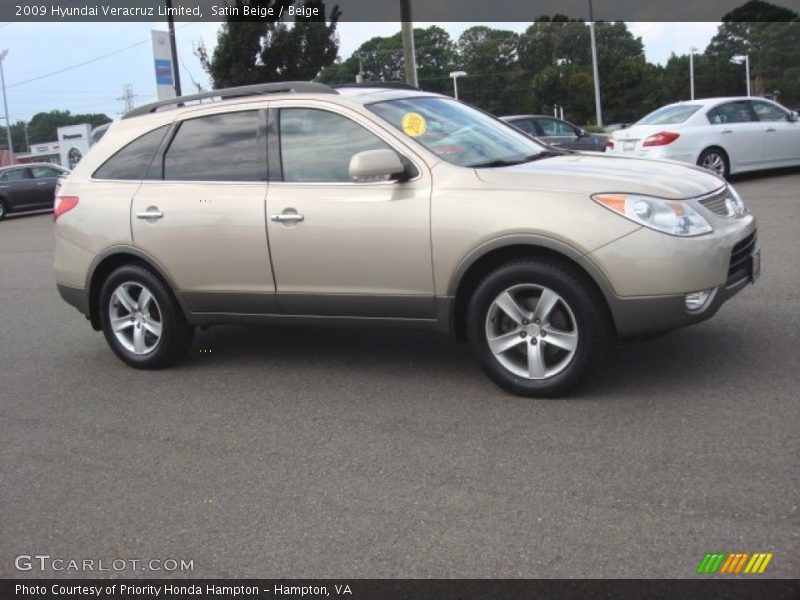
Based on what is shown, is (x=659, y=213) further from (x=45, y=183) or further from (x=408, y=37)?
(x=45, y=183)

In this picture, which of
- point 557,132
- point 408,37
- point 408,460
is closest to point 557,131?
point 557,132

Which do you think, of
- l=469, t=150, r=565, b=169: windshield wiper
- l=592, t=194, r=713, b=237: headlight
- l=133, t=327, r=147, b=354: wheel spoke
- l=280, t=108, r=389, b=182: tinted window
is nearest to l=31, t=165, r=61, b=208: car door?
l=133, t=327, r=147, b=354: wheel spoke

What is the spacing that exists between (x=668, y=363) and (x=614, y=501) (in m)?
1.89

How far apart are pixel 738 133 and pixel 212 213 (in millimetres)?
11424

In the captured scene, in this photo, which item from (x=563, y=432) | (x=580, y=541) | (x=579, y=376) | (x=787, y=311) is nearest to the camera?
(x=580, y=541)

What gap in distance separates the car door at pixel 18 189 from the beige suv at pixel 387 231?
20.1 meters

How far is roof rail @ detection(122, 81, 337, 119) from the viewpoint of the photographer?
18.3ft

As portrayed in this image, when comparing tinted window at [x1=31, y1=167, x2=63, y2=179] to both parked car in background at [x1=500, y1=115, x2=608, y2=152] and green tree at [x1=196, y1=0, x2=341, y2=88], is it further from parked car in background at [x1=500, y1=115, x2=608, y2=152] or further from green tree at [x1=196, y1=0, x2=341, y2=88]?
parked car in background at [x1=500, y1=115, x2=608, y2=152]

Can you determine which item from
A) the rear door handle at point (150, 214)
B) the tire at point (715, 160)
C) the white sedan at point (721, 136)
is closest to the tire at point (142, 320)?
the rear door handle at point (150, 214)

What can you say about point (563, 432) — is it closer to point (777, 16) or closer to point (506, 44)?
point (777, 16)

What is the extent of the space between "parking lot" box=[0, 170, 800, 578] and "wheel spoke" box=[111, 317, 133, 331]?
0.33 meters

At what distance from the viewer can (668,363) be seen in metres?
5.25

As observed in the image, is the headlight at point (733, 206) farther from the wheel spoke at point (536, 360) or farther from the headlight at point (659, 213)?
the wheel spoke at point (536, 360)
